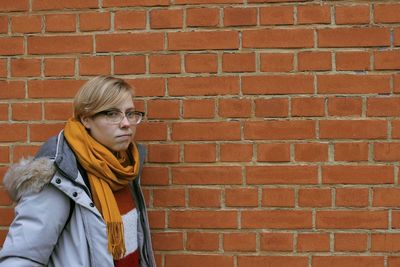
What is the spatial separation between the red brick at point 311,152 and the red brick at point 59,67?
1252 mm

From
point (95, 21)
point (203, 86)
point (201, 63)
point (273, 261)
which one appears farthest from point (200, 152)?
point (95, 21)

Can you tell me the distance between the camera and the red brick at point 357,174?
→ 9.55 ft

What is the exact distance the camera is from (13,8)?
310 cm

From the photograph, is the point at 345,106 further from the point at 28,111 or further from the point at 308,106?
the point at 28,111

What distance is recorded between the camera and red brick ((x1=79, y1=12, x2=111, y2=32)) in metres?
3.05

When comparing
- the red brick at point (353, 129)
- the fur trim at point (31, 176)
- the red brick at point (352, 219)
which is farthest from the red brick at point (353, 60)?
the fur trim at point (31, 176)

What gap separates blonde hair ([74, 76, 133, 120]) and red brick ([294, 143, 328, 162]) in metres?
0.93

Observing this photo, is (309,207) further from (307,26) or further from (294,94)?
(307,26)

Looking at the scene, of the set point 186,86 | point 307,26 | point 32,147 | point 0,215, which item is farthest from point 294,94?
point 0,215

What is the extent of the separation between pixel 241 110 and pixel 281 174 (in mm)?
387

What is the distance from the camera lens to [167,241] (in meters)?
3.06

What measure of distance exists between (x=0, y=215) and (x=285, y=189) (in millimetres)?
1534

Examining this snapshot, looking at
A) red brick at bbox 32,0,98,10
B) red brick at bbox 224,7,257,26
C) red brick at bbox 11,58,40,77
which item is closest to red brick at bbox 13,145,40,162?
red brick at bbox 11,58,40,77

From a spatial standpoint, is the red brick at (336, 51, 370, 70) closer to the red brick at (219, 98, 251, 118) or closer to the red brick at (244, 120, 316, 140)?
the red brick at (244, 120, 316, 140)
